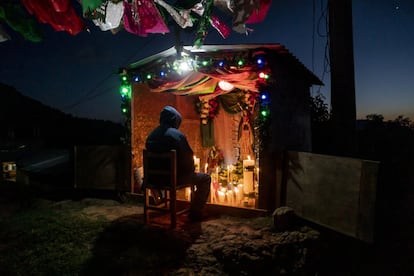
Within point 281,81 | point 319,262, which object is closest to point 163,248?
point 319,262

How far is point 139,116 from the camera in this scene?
8.29 meters

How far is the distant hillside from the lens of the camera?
16.5m

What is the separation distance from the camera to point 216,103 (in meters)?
9.80

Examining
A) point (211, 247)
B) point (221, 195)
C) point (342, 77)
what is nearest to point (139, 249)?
point (211, 247)

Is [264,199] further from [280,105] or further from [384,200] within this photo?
[384,200]

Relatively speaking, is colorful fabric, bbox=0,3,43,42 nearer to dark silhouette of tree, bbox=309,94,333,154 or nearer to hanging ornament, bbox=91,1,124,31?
hanging ornament, bbox=91,1,124,31

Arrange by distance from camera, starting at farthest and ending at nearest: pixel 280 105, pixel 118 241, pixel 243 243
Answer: pixel 280 105
pixel 118 241
pixel 243 243

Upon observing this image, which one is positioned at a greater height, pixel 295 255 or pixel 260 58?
pixel 260 58

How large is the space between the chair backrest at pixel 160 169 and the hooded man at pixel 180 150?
22 cm

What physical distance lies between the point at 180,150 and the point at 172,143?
0.67 ft

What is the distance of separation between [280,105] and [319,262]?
3298mm

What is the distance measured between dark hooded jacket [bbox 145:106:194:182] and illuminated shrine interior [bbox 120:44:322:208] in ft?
4.76

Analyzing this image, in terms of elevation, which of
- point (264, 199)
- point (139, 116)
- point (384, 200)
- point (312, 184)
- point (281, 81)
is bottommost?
point (384, 200)

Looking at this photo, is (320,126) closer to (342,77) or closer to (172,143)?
(342,77)
